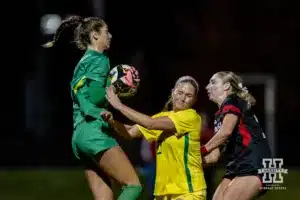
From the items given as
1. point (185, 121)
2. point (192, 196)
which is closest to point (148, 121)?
point (185, 121)

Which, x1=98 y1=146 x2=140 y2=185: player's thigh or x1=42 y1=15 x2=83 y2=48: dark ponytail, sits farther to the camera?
x1=42 y1=15 x2=83 y2=48: dark ponytail

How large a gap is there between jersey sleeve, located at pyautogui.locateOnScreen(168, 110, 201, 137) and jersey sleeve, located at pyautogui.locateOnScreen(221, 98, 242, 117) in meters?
0.31

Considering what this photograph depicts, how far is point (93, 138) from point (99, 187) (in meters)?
0.57

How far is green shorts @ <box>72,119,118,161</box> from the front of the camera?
9250 mm

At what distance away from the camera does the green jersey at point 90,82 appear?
9.30 metres

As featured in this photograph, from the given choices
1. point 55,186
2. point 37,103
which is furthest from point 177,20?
point 55,186

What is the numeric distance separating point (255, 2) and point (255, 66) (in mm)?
2045

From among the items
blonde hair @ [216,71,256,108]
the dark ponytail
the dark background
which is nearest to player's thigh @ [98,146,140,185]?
the dark ponytail

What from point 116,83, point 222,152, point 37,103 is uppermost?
point 116,83

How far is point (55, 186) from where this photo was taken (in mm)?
18859

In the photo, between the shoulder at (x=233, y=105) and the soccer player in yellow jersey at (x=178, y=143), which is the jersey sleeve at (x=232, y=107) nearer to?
the shoulder at (x=233, y=105)

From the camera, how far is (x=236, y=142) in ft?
32.4

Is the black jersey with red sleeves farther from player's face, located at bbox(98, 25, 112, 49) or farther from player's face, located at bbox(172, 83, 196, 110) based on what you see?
player's face, located at bbox(98, 25, 112, 49)

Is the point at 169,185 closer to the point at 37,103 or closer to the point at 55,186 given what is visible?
the point at 55,186
